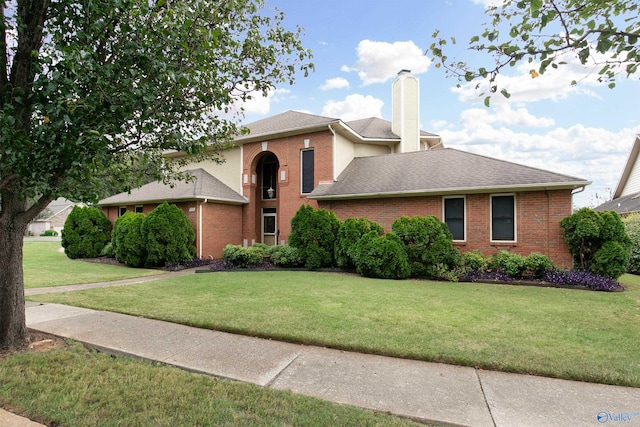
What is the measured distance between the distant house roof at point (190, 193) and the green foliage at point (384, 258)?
8408 mm

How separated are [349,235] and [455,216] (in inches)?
167

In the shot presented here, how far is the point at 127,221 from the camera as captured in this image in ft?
48.1

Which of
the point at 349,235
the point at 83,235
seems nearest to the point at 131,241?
the point at 83,235

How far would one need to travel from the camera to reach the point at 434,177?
13.1 metres

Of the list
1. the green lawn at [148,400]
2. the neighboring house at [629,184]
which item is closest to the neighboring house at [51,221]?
the green lawn at [148,400]

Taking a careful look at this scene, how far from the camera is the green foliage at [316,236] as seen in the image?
12883 mm

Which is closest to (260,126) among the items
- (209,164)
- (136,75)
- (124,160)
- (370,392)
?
(209,164)

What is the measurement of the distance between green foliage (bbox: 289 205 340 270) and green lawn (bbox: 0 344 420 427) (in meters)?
9.16

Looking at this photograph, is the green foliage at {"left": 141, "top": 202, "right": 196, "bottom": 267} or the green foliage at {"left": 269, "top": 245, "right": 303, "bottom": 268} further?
the green foliage at {"left": 141, "top": 202, "right": 196, "bottom": 267}

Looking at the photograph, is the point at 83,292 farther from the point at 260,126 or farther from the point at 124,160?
the point at 260,126

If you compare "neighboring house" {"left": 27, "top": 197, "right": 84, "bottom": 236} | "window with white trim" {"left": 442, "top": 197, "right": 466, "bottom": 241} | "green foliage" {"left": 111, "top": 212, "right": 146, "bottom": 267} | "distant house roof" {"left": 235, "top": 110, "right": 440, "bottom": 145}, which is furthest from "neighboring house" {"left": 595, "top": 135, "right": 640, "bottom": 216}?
"neighboring house" {"left": 27, "top": 197, "right": 84, "bottom": 236}

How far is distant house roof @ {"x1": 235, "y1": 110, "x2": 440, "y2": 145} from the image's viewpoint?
15.4 metres

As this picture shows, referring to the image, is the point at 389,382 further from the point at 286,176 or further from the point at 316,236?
the point at 286,176

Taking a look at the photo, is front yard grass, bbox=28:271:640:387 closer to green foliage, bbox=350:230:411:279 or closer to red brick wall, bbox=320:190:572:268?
green foliage, bbox=350:230:411:279
